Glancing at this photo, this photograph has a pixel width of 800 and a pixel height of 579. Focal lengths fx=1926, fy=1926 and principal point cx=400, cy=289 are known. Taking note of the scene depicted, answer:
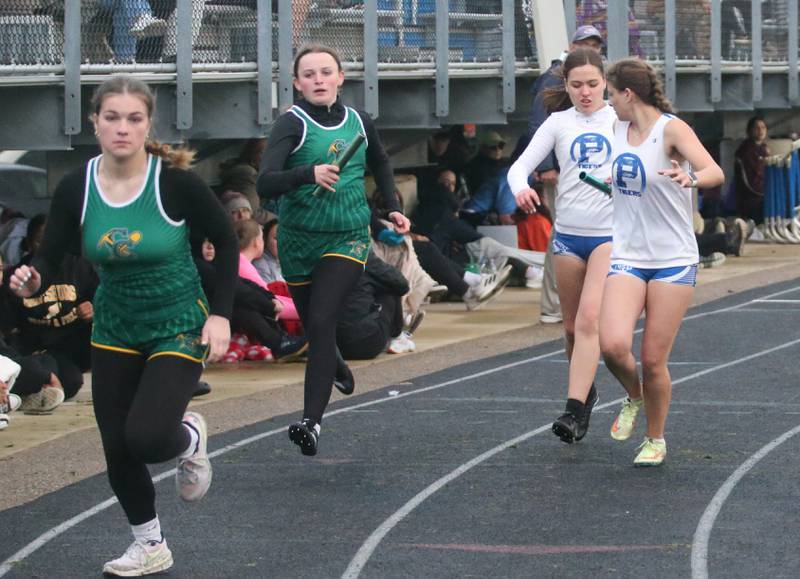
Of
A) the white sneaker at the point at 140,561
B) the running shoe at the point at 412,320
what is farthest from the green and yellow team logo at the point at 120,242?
the running shoe at the point at 412,320

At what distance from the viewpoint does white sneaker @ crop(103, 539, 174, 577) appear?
6512mm

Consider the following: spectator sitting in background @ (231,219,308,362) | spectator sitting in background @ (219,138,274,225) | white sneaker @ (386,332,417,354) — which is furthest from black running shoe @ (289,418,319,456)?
spectator sitting in background @ (219,138,274,225)

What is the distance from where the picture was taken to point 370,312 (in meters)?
13.3

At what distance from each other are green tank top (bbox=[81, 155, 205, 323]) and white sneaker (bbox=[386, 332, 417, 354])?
7152mm

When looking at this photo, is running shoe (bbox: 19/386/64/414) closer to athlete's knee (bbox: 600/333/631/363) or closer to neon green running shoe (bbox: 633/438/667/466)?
athlete's knee (bbox: 600/333/631/363)

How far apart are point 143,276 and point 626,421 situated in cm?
317

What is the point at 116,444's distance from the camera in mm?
6438

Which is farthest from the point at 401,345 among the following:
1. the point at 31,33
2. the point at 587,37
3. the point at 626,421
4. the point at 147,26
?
the point at 626,421

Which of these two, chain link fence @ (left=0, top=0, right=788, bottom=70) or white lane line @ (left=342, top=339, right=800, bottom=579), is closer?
white lane line @ (left=342, top=339, right=800, bottom=579)

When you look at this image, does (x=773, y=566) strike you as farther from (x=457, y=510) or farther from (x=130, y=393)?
(x=130, y=393)

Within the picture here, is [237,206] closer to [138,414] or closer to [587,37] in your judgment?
[587,37]

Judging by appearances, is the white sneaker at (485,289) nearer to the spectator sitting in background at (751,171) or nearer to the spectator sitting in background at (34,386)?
the spectator sitting in background at (34,386)

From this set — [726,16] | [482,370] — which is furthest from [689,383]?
[726,16]

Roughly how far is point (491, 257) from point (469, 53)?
6.84 feet
